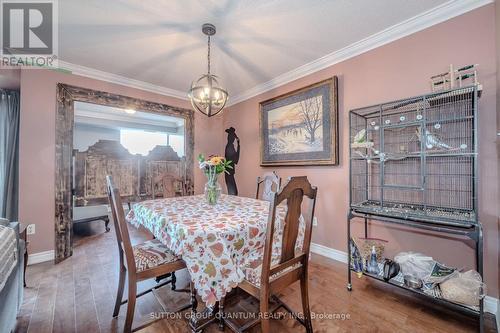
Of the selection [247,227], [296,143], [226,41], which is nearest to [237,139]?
[296,143]

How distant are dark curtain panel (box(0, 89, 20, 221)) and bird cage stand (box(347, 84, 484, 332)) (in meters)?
4.26

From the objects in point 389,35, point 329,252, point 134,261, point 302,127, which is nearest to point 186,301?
point 134,261

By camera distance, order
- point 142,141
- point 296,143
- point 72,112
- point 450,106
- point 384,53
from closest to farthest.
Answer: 1. point 450,106
2. point 384,53
3. point 72,112
4. point 296,143
5. point 142,141

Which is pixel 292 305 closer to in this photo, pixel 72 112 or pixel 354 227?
pixel 354 227

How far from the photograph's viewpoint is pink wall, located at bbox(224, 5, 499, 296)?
5.25 feet

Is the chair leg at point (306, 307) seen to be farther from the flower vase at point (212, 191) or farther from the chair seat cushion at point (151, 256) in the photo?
the flower vase at point (212, 191)

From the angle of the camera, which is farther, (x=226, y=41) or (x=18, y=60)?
(x=18, y=60)

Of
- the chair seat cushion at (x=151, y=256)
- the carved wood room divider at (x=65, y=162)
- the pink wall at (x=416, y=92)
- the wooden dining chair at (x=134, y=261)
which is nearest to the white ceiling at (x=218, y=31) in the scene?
the pink wall at (x=416, y=92)

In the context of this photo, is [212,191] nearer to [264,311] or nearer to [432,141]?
[264,311]

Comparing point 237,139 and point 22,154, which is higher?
point 237,139

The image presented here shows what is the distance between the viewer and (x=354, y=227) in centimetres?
236

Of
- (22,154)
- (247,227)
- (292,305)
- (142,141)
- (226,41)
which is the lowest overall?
(292,305)

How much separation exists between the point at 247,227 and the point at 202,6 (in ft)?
5.96

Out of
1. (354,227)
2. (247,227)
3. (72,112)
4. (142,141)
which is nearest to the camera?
(247,227)
